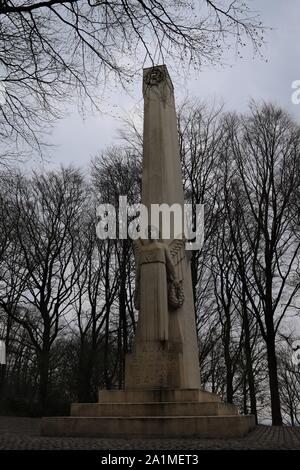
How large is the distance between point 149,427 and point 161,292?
3.28 m

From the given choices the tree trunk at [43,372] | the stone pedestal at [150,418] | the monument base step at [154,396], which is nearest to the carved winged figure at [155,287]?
the monument base step at [154,396]

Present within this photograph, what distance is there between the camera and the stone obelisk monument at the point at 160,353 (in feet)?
29.7

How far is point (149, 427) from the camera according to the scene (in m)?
9.02

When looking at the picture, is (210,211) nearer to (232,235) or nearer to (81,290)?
(232,235)

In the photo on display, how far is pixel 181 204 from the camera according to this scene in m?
13.7

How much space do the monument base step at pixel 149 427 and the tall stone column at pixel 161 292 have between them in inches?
65.0

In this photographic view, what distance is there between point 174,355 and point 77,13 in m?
7.26

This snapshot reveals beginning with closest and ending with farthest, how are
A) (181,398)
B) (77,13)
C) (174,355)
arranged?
(77,13) → (181,398) → (174,355)

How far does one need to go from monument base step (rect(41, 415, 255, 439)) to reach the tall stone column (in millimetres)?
1650

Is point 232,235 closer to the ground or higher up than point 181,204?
higher up

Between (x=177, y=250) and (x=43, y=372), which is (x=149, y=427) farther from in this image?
(x=43, y=372)

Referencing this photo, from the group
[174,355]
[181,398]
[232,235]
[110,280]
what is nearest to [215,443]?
[181,398]

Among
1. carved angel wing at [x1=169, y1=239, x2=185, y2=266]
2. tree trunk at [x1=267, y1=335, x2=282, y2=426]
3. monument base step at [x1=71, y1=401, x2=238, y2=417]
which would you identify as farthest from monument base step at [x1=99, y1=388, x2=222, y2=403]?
tree trunk at [x1=267, y1=335, x2=282, y2=426]
